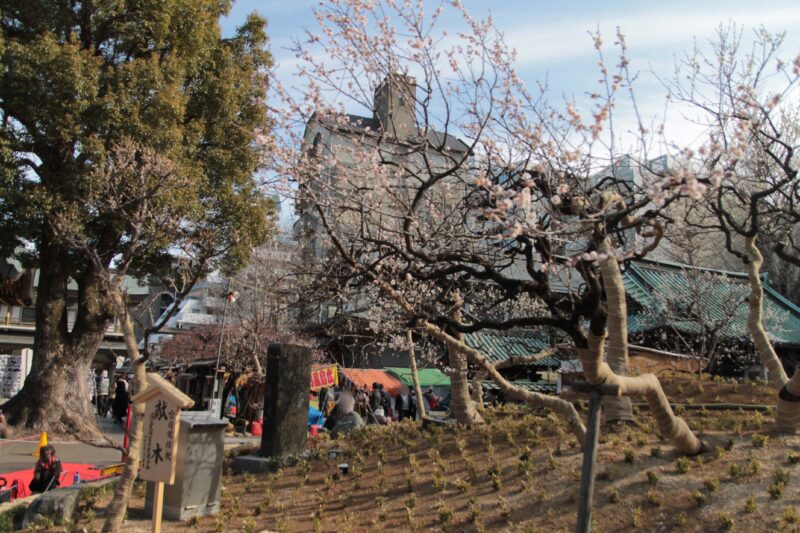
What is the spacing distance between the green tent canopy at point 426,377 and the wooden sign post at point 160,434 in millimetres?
15964

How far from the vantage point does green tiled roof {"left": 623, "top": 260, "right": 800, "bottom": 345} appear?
1700cm

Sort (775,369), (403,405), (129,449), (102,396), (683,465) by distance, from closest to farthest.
Answer: (683,465), (129,449), (775,369), (403,405), (102,396)

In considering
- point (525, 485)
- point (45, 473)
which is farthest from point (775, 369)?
point (45, 473)

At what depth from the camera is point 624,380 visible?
20.0ft

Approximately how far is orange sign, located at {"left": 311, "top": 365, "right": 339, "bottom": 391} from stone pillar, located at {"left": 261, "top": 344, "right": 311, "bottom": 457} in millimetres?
6246

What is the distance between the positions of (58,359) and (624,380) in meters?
14.0

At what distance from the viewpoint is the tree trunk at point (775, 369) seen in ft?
24.1

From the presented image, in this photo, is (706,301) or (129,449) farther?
(706,301)

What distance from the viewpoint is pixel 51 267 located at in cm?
1576

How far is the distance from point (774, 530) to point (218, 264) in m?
13.3

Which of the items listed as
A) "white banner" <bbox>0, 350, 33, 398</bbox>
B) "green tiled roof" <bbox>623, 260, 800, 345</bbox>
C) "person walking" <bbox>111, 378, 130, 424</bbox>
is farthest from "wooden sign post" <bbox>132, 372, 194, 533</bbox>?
"white banner" <bbox>0, 350, 33, 398</bbox>

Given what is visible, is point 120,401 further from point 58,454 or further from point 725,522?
point 725,522

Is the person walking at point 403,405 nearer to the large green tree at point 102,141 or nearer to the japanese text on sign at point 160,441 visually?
the large green tree at point 102,141

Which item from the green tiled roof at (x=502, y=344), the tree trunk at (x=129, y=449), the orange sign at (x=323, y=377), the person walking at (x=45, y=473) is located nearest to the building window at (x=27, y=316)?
the orange sign at (x=323, y=377)
